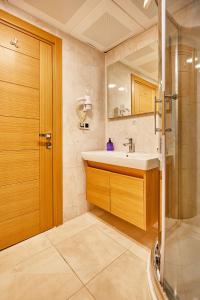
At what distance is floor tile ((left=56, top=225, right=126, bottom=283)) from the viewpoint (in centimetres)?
111

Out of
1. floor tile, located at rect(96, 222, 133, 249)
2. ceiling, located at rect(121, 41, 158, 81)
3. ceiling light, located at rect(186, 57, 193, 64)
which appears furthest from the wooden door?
ceiling light, located at rect(186, 57, 193, 64)

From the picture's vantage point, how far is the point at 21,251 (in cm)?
131

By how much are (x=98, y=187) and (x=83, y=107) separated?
Answer: 0.99m

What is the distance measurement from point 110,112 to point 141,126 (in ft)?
1.72

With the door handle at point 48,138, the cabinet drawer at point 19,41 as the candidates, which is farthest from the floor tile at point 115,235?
the cabinet drawer at point 19,41

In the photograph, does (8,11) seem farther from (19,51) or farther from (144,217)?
(144,217)

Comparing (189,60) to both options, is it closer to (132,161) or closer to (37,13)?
(132,161)

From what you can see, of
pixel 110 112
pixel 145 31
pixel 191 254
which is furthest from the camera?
pixel 110 112

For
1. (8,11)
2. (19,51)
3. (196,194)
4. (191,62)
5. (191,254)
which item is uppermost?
(8,11)

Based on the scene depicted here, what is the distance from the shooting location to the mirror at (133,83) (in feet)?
5.27

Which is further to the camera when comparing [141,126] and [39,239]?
[141,126]

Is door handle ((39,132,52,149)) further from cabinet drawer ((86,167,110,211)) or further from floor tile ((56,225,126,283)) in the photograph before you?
floor tile ((56,225,126,283))

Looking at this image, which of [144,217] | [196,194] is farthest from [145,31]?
A: [144,217]

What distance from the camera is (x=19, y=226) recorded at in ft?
4.63
